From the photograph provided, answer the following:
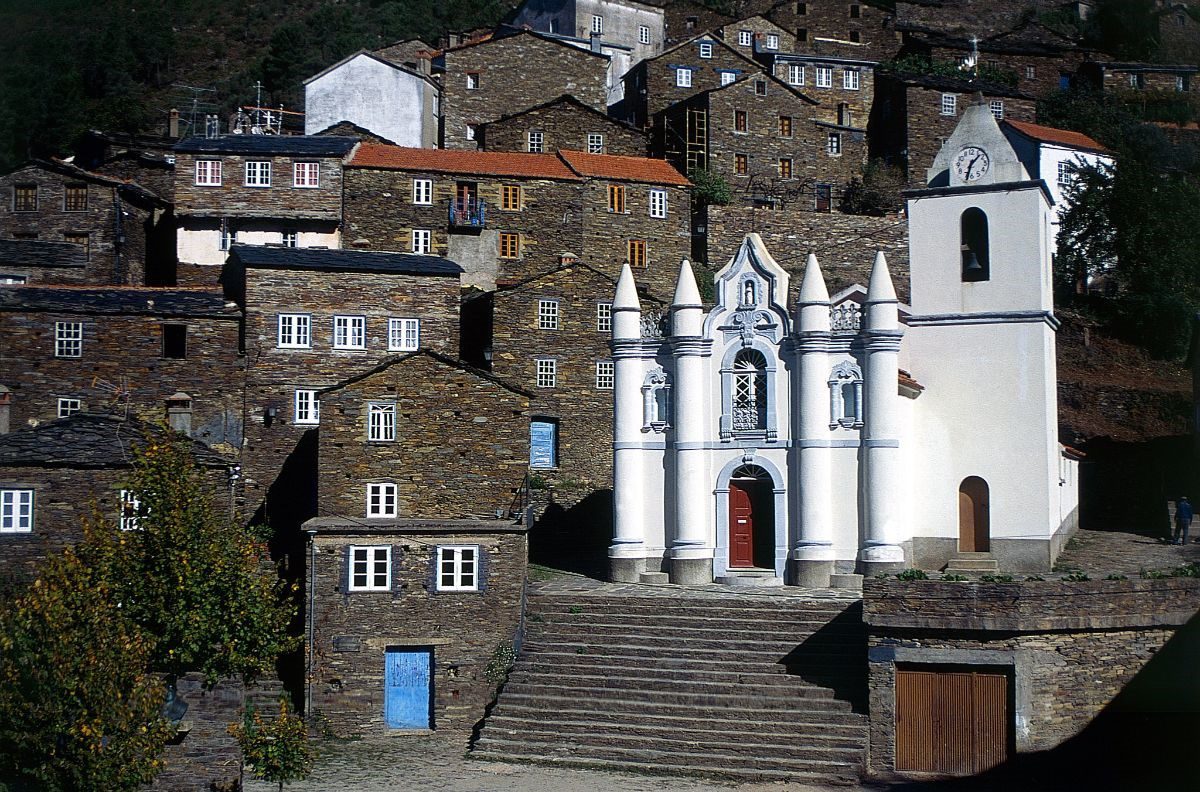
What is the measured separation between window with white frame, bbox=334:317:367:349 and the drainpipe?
13.3 m

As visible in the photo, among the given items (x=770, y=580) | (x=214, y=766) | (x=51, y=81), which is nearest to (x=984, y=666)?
(x=770, y=580)

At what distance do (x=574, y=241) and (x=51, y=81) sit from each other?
4438cm

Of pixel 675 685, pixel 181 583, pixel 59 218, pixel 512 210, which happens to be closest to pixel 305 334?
pixel 512 210

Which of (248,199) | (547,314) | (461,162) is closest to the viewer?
(547,314)

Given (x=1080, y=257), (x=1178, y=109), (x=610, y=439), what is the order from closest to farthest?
(x=610, y=439) < (x=1080, y=257) < (x=1178, y=109)

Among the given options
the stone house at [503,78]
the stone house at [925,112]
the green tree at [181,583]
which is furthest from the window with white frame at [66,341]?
the stone house at [925,112]

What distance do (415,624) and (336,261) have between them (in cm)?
1699

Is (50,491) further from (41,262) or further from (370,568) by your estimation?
(41,262)

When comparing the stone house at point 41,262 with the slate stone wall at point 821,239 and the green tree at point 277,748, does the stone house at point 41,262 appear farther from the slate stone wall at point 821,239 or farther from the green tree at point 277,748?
the green tree at point 277,748

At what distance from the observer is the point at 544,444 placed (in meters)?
50.0

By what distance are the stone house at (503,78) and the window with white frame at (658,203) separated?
1088cm

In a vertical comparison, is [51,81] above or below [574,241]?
above

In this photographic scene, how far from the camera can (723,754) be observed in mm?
30297

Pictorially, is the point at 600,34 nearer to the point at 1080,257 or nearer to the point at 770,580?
the point at 1080,257
